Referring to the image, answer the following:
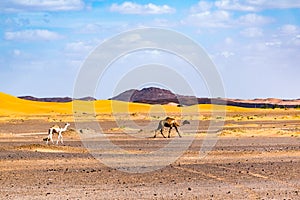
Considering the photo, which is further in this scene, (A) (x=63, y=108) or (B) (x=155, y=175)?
(A) (x=63, y=108)

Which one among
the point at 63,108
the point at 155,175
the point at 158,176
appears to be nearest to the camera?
the point at 158,176

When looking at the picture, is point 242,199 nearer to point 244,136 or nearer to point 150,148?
point 150,148

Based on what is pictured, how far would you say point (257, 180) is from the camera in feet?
66.7

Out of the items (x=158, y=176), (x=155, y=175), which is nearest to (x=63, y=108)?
(x=155, y=175)

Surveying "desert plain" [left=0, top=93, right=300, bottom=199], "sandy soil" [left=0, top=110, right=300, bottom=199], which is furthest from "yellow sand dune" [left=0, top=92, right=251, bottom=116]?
"sandy soil" [left=0, top=110, right=300, bottom=199]

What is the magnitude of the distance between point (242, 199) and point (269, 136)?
96.3 ft

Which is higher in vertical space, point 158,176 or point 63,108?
Answer: point 63,108

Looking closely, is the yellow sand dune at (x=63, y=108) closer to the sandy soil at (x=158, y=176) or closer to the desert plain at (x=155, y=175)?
the desert plain at (x=155, y=175)

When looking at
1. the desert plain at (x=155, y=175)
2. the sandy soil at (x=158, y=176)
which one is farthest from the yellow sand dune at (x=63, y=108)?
the sandy soil at (x=158, y=176)

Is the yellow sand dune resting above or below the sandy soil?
above

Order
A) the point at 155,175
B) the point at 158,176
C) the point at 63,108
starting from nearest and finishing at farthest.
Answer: the point at 158,176, the point at 155,175, the point at 63,108

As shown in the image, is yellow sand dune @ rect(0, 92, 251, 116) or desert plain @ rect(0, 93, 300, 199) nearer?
desert plain @ rect(0, 93, 300, 199)

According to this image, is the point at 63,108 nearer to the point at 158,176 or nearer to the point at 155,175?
the point at 155,175

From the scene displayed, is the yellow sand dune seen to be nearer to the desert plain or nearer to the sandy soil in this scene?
the desert plain
